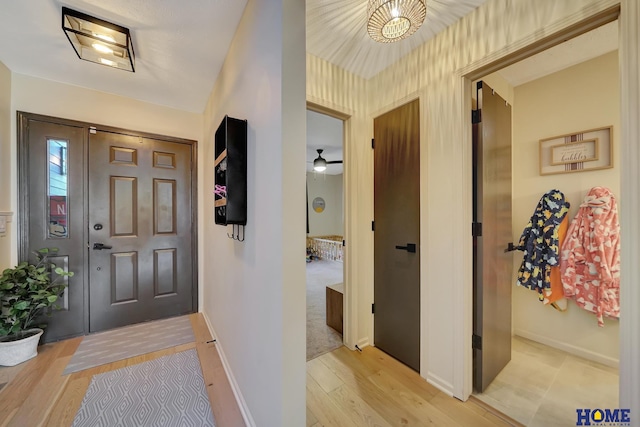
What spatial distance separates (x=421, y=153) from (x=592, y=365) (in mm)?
2228

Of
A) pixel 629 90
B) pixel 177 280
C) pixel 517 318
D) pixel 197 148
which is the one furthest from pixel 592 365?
pixel 197 148

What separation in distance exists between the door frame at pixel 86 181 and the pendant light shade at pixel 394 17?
244cm

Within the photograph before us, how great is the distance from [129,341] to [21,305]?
0.83 meters

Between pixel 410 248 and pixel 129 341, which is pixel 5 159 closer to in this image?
pixel 129 341

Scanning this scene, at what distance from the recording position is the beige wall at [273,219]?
102 centimetres

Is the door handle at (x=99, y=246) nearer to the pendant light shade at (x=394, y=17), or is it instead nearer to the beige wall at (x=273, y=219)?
the beige wall at (x=273, y=219)

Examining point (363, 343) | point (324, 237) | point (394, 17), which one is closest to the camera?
point (394, 17)

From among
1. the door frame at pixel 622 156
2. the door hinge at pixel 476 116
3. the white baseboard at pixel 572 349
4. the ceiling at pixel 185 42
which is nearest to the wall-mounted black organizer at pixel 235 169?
the ceiling at pixel 185 42

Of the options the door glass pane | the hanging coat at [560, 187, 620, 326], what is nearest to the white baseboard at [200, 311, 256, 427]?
the door glass pane

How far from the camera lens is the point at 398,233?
2.05 metres

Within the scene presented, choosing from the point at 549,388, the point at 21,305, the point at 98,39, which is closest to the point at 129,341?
the point at 21,305

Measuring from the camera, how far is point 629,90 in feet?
3.23

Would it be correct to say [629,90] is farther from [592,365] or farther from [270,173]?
[592,365]

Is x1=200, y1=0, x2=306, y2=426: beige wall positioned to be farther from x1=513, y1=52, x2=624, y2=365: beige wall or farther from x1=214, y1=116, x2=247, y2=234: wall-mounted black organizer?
x1=513, y1=52, x2=624, y2=365: beige wall
